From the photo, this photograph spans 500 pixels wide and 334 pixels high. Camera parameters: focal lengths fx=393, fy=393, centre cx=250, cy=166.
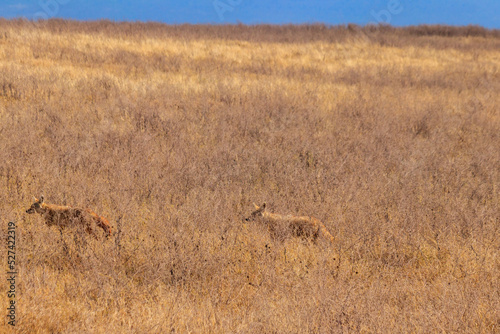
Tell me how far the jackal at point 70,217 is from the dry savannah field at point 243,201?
0.08 meters

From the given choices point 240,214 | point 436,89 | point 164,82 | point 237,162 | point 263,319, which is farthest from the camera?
point 436,89

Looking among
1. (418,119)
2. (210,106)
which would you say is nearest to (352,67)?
(418,119)

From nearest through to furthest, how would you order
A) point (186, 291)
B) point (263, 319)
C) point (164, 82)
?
1. point (263, 319)
2. point (186, 291)
3. point (164, 82)

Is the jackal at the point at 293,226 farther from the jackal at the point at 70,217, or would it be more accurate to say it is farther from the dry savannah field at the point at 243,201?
the jackal at the point at 70,217

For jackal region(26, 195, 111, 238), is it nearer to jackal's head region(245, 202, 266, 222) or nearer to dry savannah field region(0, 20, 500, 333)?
dry savannah field region(0, 20, 500, 333)

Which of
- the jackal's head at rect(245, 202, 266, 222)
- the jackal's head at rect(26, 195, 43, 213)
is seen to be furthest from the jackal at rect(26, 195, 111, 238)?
the jackal's head at rect(245, 202, 266, 222)

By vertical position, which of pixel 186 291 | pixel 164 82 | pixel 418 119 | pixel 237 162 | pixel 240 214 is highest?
pixel 164 82

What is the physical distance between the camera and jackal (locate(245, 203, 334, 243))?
3.78 meters

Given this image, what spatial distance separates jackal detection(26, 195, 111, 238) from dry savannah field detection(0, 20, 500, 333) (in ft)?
0.26

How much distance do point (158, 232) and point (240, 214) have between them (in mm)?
989

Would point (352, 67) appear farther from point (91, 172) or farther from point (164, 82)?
point (91, 172)

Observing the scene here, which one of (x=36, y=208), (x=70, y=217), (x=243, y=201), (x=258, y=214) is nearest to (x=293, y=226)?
(x=258, y=214)

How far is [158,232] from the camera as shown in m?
3.72

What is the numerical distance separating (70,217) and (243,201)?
6.30 ft
